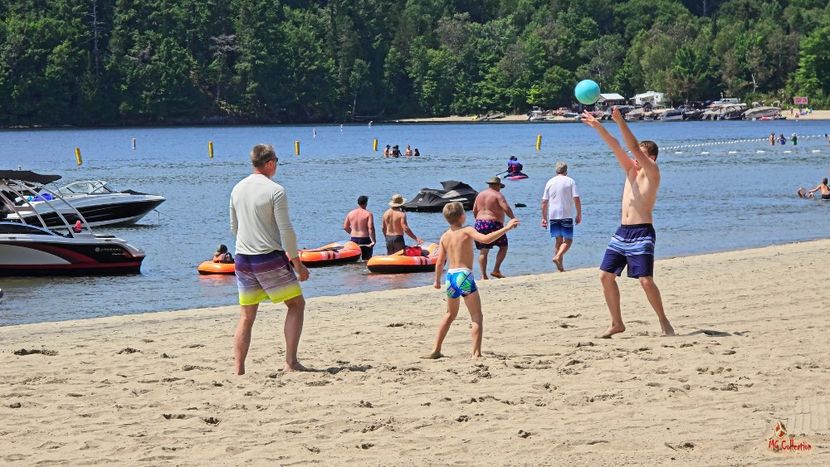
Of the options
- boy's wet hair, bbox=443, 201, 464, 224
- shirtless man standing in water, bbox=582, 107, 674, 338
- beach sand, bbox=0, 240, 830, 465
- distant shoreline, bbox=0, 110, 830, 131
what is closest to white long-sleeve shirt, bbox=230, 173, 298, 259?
beach sand, bbox=0, 240, 830, 465

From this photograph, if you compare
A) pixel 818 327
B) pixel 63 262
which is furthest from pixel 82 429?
pixel 63 262

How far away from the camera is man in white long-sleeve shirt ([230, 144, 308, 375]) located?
9477 millimetres

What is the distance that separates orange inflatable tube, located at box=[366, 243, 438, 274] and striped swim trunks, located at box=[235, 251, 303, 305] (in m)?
11.0

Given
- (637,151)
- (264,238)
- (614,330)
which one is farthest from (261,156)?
(614,330)

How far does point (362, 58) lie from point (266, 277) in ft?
543

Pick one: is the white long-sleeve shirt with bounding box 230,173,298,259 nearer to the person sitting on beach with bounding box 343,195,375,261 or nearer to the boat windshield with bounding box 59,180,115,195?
the person sitting on beach with bounding box 343,195,375,261

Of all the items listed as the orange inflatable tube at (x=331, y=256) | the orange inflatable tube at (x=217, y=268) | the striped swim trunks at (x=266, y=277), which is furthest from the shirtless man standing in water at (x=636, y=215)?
the orange inflatable tube at (x=217, y=268)

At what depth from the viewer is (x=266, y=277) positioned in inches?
380

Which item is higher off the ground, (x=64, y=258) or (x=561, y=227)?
(x=561, y=227)

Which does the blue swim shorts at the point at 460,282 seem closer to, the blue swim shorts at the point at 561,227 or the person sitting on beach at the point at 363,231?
the blue swim shorts at the point at 561,227

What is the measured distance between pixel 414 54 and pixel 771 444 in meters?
164

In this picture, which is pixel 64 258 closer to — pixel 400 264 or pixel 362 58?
pixel 400 264

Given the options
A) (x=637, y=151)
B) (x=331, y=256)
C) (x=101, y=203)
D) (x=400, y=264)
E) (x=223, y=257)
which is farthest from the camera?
(x=101, y=203)

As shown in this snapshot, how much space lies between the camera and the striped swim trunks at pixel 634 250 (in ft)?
36.2
